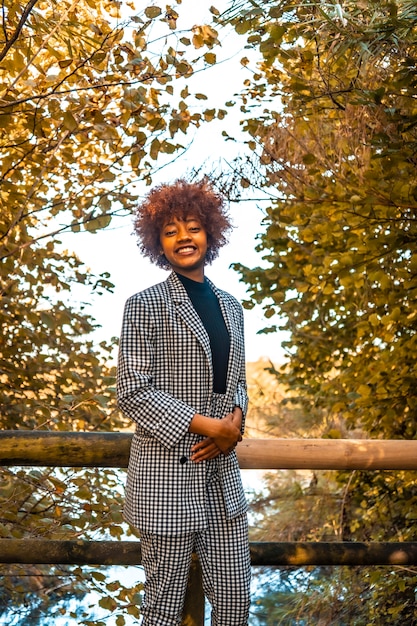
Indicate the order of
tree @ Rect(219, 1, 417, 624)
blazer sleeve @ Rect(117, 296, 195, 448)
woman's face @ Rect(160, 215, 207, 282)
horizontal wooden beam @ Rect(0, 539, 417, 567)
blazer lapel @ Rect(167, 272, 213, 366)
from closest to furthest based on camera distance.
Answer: blazer sleeve @ Rect(117, 296, 195, 448) → blazer lapel @ Rect(167, 272, 213, 366) → woman's face @ Rect(160, 215, 207, 282) → horizontal wooden beam @ Rect(0, 539, 417, 567) → tree @ Rect(219, 1, 417, 624)

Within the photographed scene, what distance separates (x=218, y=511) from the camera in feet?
7.07

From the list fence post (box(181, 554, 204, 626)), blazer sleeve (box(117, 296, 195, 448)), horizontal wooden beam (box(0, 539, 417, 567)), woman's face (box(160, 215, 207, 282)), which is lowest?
fence post (box(181, 554, 204, 626))

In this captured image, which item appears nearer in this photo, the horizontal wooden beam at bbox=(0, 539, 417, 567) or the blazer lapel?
the blazer lapel

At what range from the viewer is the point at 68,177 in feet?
12.4

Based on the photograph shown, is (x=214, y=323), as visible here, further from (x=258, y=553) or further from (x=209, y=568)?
(x=258, y=553)

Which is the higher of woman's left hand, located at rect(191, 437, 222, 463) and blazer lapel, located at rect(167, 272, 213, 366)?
blazer lapel, located at rect(167, 272, 213, 366)

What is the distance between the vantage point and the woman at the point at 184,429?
81.1 inches

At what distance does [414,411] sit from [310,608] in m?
1.37

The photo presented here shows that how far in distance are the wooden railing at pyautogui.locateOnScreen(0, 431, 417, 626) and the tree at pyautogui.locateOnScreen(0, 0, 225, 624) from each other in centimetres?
32

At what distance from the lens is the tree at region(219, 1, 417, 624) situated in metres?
2.83

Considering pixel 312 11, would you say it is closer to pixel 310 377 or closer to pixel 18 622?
pixel 310 377

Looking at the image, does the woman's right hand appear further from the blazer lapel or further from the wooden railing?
the wooden railing

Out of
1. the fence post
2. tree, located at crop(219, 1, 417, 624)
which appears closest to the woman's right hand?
the fence post

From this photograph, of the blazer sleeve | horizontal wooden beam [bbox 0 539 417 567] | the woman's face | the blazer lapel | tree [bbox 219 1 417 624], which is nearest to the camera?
the blazer sleeve
